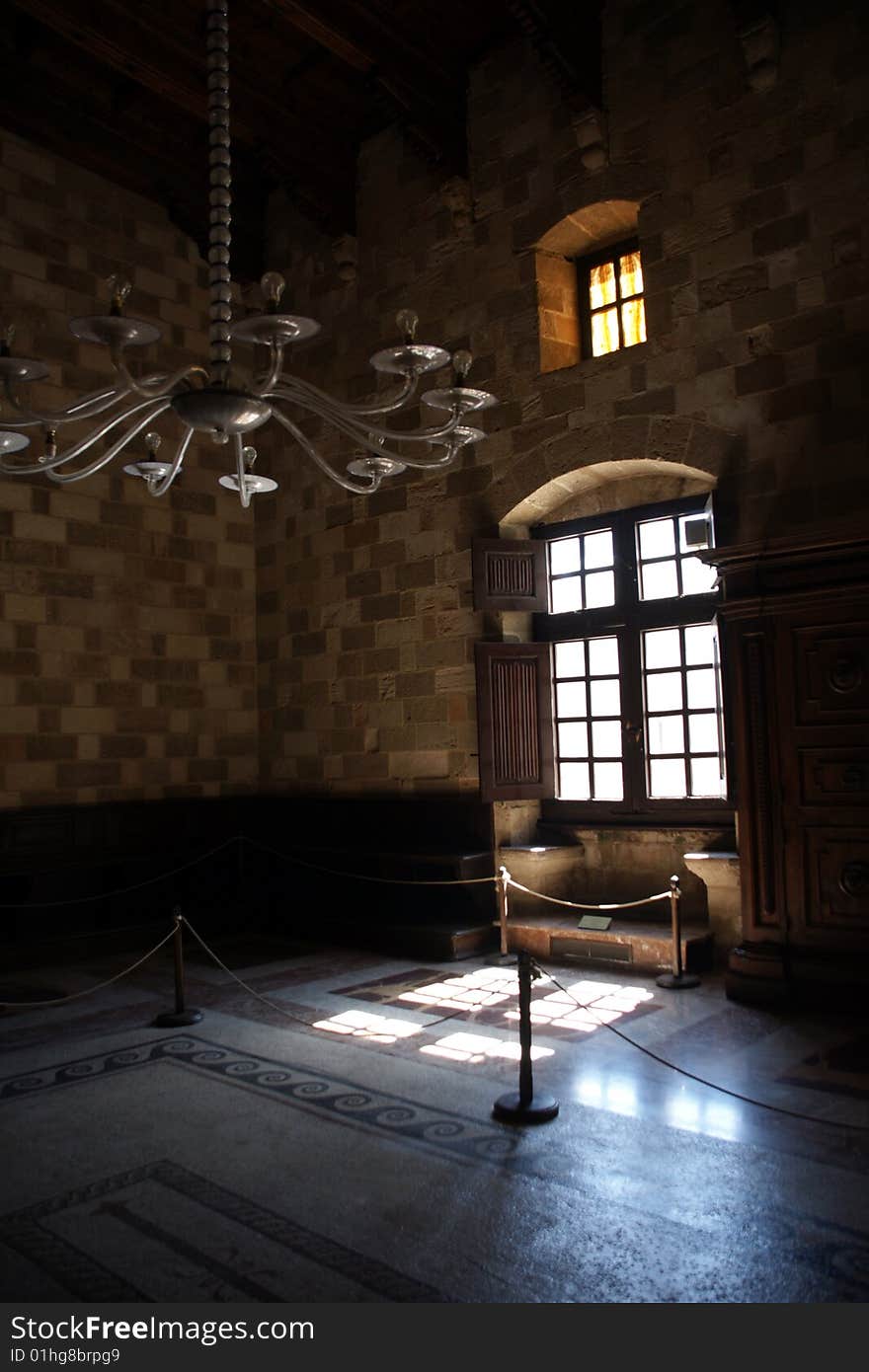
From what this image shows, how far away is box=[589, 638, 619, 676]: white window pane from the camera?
6.79 metres

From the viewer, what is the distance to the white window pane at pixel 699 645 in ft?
20.8

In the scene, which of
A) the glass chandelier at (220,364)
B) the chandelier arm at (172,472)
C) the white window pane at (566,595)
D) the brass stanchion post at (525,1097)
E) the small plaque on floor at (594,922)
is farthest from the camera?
the white window pane at (566,595)

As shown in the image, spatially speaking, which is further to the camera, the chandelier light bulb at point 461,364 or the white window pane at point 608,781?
the white window pane at point 608,781

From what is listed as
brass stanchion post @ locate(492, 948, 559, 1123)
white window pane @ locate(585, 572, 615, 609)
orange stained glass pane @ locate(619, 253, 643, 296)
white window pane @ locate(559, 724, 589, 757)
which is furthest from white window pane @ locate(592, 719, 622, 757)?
brass stanchion post @ locate(492, 948, 559, 1123)

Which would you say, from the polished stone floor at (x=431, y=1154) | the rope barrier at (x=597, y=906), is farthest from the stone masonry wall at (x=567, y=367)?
the polished stone floor at (x=431, y=1154)

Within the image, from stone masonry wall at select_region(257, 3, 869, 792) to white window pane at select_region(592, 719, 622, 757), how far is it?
2.84ft

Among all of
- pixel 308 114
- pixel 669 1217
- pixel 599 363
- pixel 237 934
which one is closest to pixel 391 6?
pixel 308 114

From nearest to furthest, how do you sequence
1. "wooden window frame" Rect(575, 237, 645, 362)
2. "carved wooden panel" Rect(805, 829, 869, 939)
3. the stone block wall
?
1. "carved wooden panel" Rect(805, 829, 869, 939)
2. the stone block wall
3. "wooden window frame" Rect(575, 237, 645, 362)

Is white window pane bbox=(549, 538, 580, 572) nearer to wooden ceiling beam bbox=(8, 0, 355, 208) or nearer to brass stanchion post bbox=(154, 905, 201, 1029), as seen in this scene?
wooden ceiling beam bbox=(8, 0, 355, 208)

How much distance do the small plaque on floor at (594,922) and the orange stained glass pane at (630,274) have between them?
13.1ft

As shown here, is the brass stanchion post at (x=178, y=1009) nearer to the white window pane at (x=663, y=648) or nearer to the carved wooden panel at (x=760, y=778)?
the carved wooden panel at (x=760, y=778)

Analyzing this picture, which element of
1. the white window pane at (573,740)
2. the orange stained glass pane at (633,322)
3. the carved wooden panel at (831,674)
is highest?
the orange stained glass pane at (633,322)

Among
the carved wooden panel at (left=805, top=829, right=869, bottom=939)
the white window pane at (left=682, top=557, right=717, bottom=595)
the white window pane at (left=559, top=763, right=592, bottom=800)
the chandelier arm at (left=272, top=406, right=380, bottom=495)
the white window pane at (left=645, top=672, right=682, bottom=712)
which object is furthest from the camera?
the white window pane at (left=559, top=763, right=592, bottom=800)

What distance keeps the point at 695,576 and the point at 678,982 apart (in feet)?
8.16
